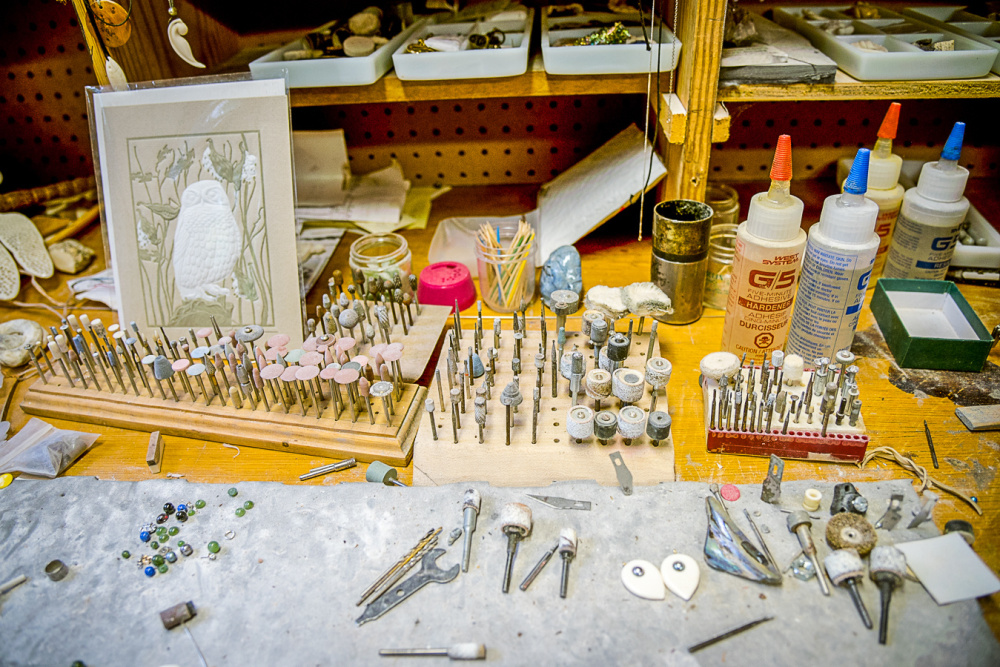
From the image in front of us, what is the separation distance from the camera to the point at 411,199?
181 centimetres

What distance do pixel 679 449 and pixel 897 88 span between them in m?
0.82

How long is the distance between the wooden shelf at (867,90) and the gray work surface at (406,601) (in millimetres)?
739

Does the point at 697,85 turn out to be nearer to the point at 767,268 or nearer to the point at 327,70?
the point at 767,268

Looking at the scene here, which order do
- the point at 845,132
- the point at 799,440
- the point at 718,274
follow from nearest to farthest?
the point at 799,440 → the point at 718,274 → the point at 845,132

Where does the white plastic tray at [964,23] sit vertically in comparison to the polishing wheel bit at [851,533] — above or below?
above

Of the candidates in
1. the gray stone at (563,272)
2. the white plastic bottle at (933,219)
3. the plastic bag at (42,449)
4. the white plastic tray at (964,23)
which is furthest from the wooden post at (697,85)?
the plastic bag at (42,449)

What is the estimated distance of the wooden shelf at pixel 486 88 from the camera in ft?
4.33

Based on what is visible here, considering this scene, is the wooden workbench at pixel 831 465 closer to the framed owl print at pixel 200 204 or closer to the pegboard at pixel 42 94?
the framed owl print at pixel 200 204

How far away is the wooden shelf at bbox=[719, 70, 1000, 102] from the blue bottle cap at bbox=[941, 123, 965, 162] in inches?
3.5

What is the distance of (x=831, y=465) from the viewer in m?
0.98

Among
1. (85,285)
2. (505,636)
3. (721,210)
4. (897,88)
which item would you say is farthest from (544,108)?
(505,636)

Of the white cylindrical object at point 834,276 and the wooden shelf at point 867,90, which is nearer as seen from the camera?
the white cylindrical object at point 834,276

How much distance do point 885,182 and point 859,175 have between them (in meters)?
0.35

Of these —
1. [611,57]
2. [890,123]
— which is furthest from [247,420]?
[890,123]
